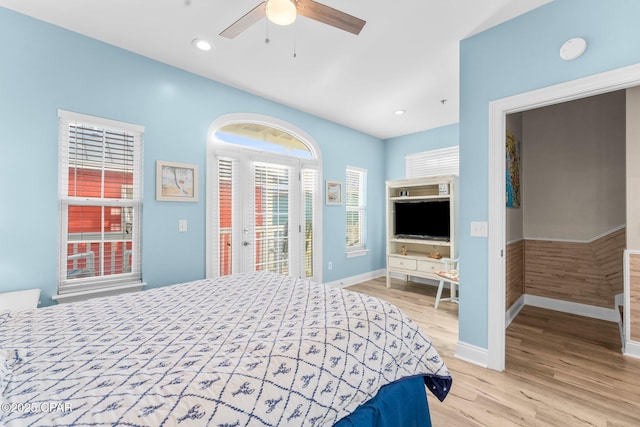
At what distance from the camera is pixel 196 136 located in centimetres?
306

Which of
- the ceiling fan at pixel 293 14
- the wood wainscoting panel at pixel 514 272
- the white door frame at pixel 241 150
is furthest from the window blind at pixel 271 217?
the wood wainscoting panel at pixel 514 272

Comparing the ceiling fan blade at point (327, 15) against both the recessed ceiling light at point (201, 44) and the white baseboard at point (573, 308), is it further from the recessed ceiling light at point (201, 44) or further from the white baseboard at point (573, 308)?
the white baseboard at point (573, 308)

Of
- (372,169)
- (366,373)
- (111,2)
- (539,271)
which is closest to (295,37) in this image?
(111,2)

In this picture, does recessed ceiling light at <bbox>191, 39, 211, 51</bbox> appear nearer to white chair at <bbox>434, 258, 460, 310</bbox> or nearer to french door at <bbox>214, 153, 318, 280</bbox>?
french door at <bbox>214, 153, 318, 280</bbox>

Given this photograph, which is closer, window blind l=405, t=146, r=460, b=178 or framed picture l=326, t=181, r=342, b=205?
framed picture l=326, t=181, r=342, b=205

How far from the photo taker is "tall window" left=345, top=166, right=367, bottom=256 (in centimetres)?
505

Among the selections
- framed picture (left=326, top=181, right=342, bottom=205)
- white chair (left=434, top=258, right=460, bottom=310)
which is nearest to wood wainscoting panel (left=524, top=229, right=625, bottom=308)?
white chair (left=434, top=258, right=460, bottom=310)

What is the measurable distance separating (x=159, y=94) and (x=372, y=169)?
12.2 ft

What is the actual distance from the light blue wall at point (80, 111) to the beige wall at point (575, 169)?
3727 mm

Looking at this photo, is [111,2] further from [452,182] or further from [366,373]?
[452,182]

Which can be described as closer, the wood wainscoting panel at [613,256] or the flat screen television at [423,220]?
the wood wainscoting panel at [613,256]

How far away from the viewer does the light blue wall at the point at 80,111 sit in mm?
2121

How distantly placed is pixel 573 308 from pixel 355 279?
2.93 m

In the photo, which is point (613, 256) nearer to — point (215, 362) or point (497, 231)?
point (497, 231)
